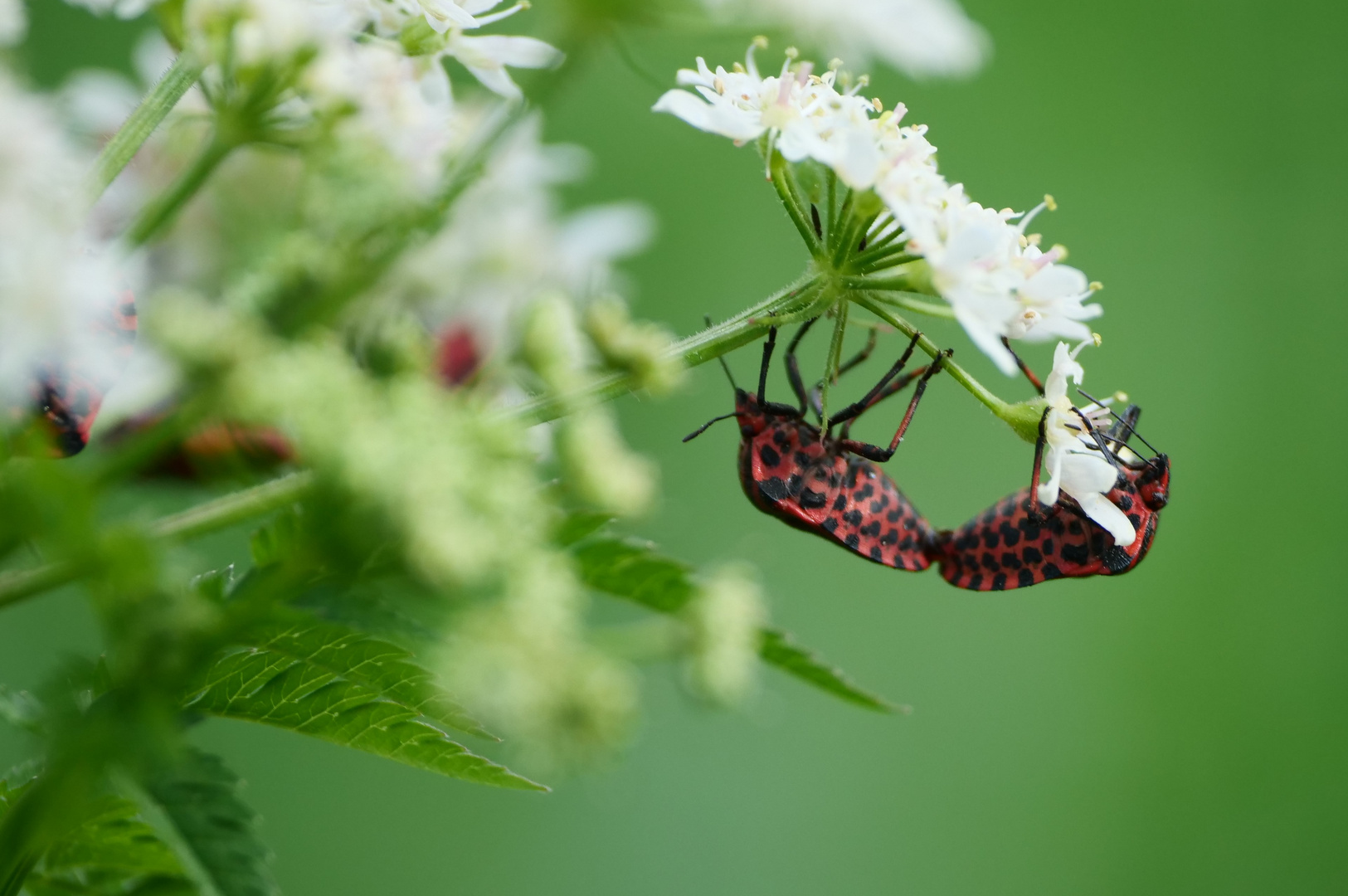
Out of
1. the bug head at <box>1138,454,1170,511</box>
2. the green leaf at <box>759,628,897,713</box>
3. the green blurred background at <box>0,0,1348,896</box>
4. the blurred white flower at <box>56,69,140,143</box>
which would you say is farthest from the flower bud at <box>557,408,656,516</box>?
the green blurred background at <box>0,0,1348,896</box>

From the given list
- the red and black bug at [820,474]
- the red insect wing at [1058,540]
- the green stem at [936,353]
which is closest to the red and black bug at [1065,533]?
the red insect wing at [1058,540]

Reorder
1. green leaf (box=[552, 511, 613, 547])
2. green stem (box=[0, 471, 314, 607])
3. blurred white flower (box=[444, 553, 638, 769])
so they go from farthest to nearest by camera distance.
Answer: green leaf (box=[552, 511, 613, 547]), green stem (box=[0, 471, 314, 607]), blurred white flower (box=[444, 553, 638, 769])

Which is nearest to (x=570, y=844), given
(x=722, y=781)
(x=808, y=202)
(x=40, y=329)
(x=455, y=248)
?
(x=722, y=781)

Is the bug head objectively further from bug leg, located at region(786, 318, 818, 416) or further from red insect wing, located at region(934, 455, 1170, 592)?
bug leg, located at region(786, 318, 818, 416)

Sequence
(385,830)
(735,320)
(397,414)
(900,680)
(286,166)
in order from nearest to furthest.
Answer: (397,414), (735,320), (286,166), (385,830), (900,680)

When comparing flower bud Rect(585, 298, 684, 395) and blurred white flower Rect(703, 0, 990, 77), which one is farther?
blurred white flower Rect(703, 0, 990, 77)

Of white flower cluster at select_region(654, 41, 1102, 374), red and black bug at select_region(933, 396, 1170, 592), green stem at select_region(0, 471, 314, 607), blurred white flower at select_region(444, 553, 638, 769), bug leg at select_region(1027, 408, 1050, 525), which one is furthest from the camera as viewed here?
red and black bug at select_region(933, 396, 1170, 592)

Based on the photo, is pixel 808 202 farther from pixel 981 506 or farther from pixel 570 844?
pixel 981 506

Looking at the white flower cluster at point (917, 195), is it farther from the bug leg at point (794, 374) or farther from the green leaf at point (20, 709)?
the green leaf at point (20, 709)
